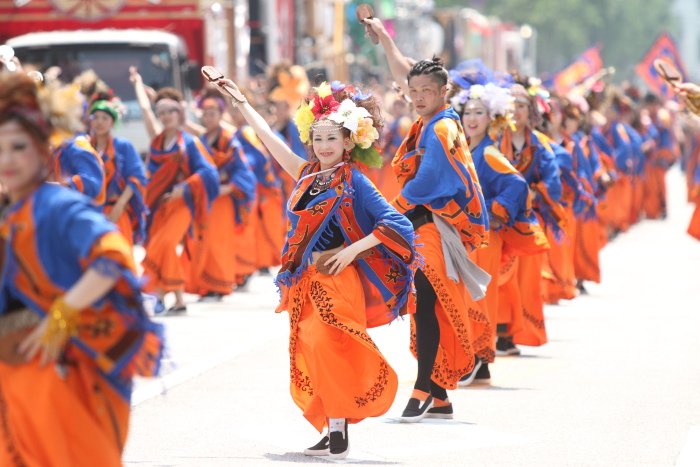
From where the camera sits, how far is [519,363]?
1010 cm

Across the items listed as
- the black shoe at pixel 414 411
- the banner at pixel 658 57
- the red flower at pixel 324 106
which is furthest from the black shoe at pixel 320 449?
the banner at pixel 658 57

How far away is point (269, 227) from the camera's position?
637 inches

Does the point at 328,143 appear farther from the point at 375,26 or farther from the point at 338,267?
the point at 375,26

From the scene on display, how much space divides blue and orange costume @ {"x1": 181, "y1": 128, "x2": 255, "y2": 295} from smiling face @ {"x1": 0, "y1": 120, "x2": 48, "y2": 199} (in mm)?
8874

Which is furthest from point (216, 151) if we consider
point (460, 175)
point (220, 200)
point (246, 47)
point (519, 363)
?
point (246, 47)

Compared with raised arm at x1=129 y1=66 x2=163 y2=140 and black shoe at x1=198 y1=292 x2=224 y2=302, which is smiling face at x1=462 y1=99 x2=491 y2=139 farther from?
black shoe at x1=198 y1=292 x2=224 y2=302

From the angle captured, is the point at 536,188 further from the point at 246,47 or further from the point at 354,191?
the point at 246,47

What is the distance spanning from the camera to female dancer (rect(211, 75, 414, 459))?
268 inches

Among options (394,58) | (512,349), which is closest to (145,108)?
(512,349)

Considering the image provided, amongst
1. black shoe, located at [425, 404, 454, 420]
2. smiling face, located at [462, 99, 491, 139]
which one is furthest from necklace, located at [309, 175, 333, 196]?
smiling face, located at [462, 99, 491, 139]

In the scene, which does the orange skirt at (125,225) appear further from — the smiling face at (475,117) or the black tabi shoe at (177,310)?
the smiling face at (475,117)

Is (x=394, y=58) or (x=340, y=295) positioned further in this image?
(x=394, y=58)

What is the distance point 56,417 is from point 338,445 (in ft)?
8.04

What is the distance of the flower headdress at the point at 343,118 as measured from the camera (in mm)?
6961
